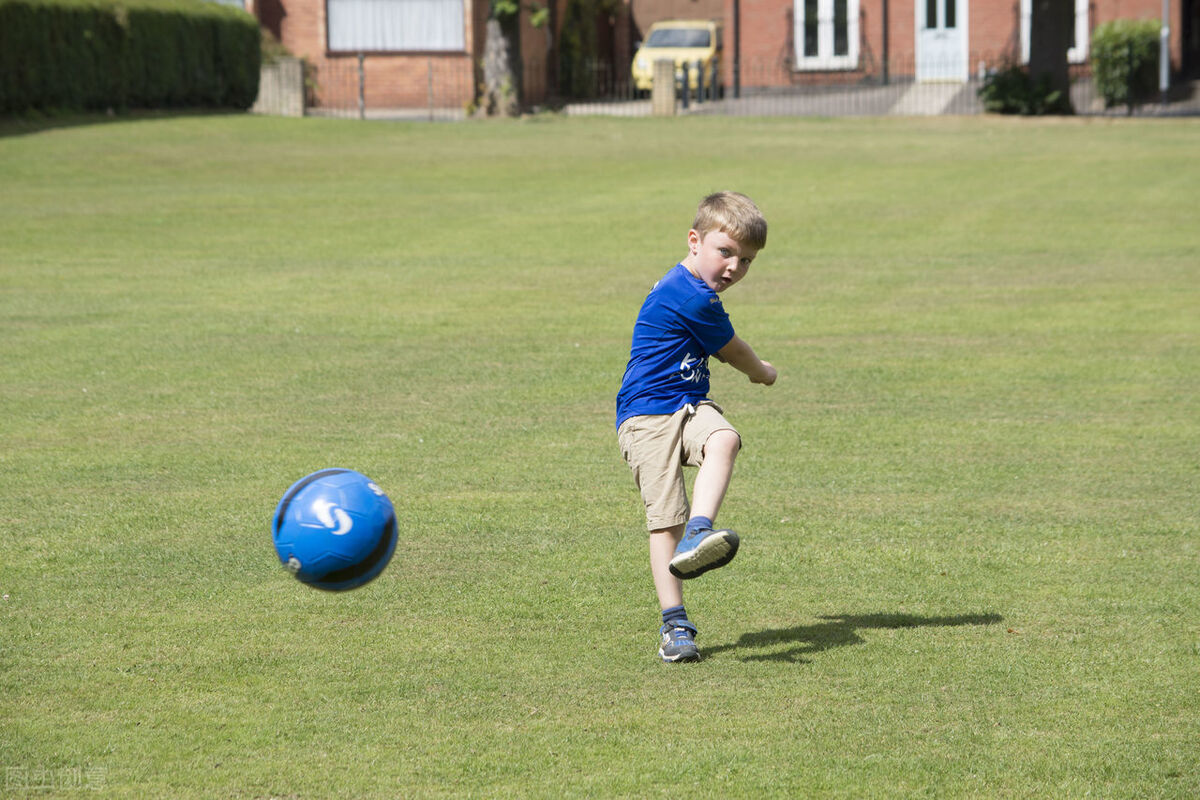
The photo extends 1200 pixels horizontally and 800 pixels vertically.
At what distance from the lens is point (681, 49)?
44.0 metres

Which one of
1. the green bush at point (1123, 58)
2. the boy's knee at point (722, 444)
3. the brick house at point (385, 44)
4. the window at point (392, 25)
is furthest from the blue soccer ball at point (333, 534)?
the window at point (392, 25)

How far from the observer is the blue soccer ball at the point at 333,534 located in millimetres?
5090

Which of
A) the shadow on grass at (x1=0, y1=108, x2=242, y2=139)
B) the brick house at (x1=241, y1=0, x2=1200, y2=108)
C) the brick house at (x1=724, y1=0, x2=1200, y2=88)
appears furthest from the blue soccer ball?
the brick house at (x1=724, y1=0, x2=1200, y2=88)

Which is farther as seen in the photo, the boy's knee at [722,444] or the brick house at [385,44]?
the brick house at [385,44]

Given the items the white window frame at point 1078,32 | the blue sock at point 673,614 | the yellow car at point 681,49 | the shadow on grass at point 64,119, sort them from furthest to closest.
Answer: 1. the yellow car at point 681,49
2. the white window frame at point 1078,32
3. the shadow on grass at point 64,119
4. the blue sock at point 673,614

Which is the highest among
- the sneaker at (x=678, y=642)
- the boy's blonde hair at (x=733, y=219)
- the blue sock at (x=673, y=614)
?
the boy's blonde hair at (x=733, y=219)

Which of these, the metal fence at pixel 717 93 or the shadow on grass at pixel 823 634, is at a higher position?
the metal fence at pixel 717 93

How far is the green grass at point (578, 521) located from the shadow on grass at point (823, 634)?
0.08 feet

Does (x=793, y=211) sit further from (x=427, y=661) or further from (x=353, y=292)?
(x=427, y=661)

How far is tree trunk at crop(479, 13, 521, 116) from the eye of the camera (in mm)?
36156

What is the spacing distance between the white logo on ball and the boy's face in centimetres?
Result: 164

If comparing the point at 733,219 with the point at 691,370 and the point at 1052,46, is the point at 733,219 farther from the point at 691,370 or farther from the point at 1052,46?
the point at 1052,46

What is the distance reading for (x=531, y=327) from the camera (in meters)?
13.1

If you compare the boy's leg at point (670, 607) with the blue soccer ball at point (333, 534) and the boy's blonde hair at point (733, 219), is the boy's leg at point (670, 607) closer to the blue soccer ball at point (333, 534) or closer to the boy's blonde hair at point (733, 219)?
the blue soccer ball at point (333, 534)
